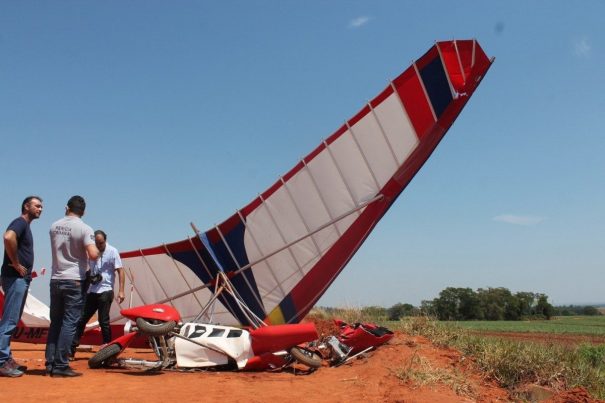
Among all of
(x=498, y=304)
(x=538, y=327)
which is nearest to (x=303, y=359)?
(x=538, y=327)

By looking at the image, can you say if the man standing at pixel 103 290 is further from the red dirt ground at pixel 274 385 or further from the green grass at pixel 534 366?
the green grass at pixel 534 366

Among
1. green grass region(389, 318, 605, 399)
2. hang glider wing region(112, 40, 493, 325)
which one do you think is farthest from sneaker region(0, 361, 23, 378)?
green grass region(389, 318, 605, 399)

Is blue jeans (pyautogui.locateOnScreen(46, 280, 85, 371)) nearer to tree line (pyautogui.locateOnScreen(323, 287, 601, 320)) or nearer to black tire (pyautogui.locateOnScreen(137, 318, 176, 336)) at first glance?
black tire (pyautogui.locateOnScreen(137, 318, 176, 336))

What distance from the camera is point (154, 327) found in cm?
511

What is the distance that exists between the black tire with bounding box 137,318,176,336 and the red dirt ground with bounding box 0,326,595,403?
42 cm

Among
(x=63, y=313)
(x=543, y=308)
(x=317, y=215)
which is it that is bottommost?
(x=543, y=308)

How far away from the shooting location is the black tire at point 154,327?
199 inches

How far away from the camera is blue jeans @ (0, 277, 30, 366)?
454 cm

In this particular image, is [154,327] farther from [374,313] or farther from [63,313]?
[374,313]

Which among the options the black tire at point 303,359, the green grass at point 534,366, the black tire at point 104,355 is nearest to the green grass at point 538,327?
the green grass at point 534,366

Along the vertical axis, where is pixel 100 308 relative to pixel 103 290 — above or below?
below

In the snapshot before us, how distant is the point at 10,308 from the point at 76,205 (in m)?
1.14

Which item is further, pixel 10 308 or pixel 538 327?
pixel 538 327

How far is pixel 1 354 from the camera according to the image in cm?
453
